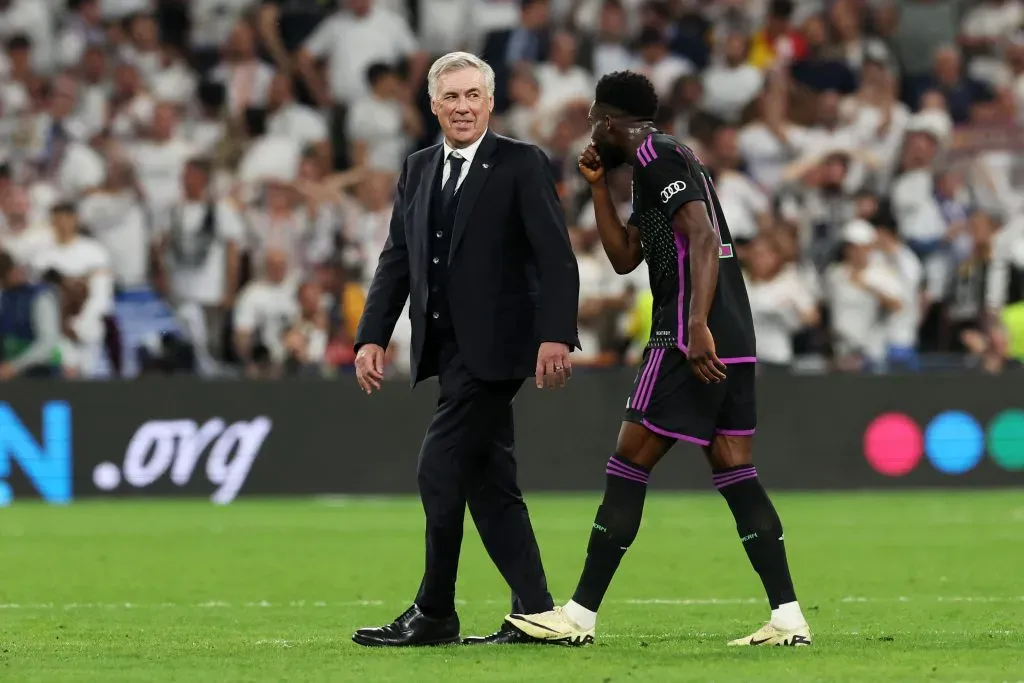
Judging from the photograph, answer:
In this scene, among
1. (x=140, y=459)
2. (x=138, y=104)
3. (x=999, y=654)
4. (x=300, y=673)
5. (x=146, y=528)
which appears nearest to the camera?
(x=300, y=673)

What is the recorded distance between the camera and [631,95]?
7.12m

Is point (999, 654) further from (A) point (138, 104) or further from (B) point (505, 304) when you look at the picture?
(A) point (138, 104)

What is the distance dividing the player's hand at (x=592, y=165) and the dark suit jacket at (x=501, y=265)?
0.16m

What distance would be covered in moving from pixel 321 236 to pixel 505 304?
33.9 feet

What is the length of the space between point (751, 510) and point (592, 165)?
1445 mm

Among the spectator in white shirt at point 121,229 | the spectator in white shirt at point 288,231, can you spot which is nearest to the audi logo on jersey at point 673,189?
the spectator in white shirt at point 288,231

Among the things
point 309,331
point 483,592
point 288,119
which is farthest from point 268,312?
point 483,592

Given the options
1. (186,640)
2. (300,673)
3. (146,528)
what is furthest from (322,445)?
(300,673)

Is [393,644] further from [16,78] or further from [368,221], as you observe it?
[16,78]

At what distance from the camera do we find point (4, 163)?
17625mm

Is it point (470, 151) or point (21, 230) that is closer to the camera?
point (470, 151)

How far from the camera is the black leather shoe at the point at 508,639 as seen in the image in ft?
23.5

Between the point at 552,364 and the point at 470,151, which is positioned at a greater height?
the point at 470,151

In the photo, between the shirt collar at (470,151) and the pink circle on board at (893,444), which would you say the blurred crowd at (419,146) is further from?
the shirt collar at (470,151)
